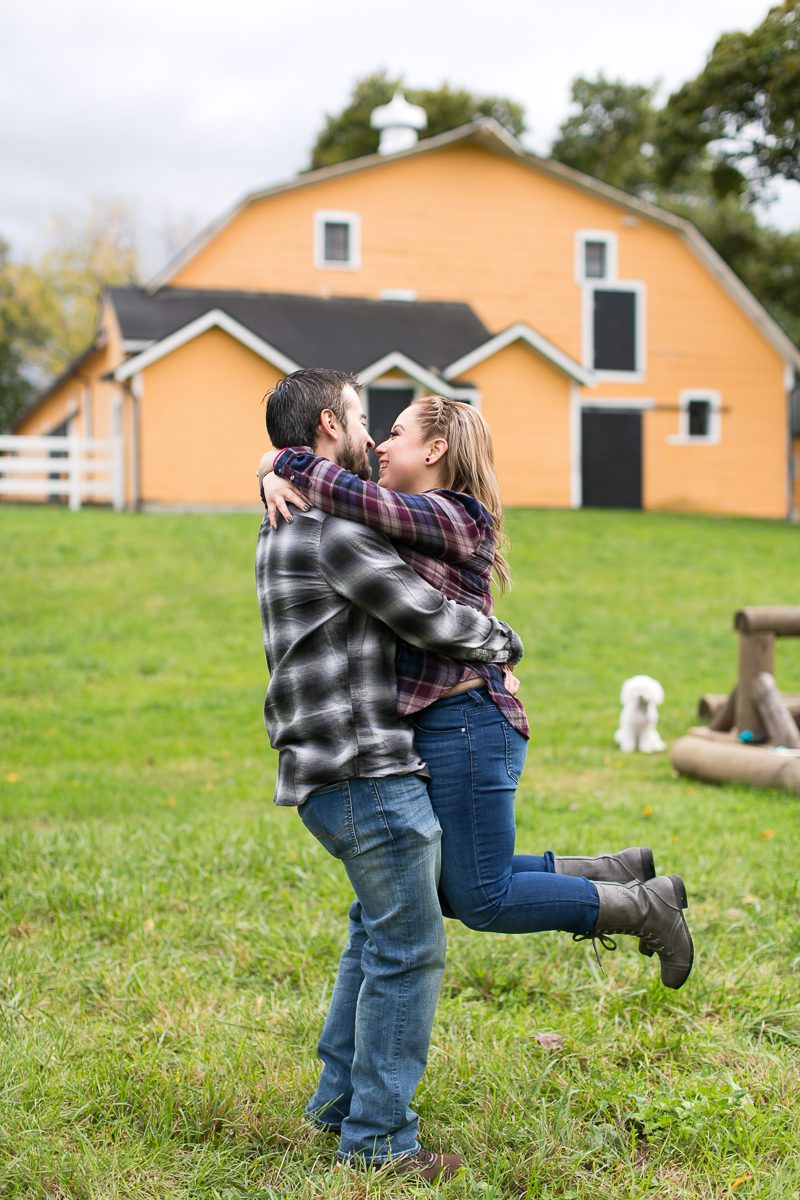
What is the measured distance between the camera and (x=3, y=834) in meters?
5.91

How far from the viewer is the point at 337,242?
24969mm

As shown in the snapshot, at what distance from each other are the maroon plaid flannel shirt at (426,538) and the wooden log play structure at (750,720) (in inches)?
193

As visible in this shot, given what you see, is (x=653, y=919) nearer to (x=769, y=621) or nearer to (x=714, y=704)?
(x=769, y=621)

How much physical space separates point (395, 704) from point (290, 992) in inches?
70.9

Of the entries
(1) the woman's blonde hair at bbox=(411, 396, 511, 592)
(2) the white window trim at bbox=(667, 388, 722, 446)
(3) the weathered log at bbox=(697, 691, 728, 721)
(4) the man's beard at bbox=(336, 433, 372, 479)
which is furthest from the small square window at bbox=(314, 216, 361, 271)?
(4) the man's beard at bbox=(336, 433, 372, 479)

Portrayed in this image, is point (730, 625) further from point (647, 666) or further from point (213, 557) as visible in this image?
point (213, 557)

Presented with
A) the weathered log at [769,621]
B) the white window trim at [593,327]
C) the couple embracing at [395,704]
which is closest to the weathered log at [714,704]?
the weathered log at [769,621]

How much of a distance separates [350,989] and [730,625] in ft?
38.6

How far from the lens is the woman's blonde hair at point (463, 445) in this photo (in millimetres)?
2883

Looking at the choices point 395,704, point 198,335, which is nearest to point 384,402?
point 198,335

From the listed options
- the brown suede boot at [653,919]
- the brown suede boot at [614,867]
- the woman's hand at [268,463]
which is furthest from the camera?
the brown suede boot at [614,867]

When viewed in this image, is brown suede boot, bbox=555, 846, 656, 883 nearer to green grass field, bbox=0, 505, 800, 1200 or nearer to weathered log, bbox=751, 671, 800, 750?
green grass field, bbox=0, 505, 800, 1200

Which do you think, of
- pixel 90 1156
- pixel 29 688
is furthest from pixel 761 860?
pixel 29 688

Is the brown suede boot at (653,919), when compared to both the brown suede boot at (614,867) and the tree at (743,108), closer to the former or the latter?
the brown suede boot at (614,867)
